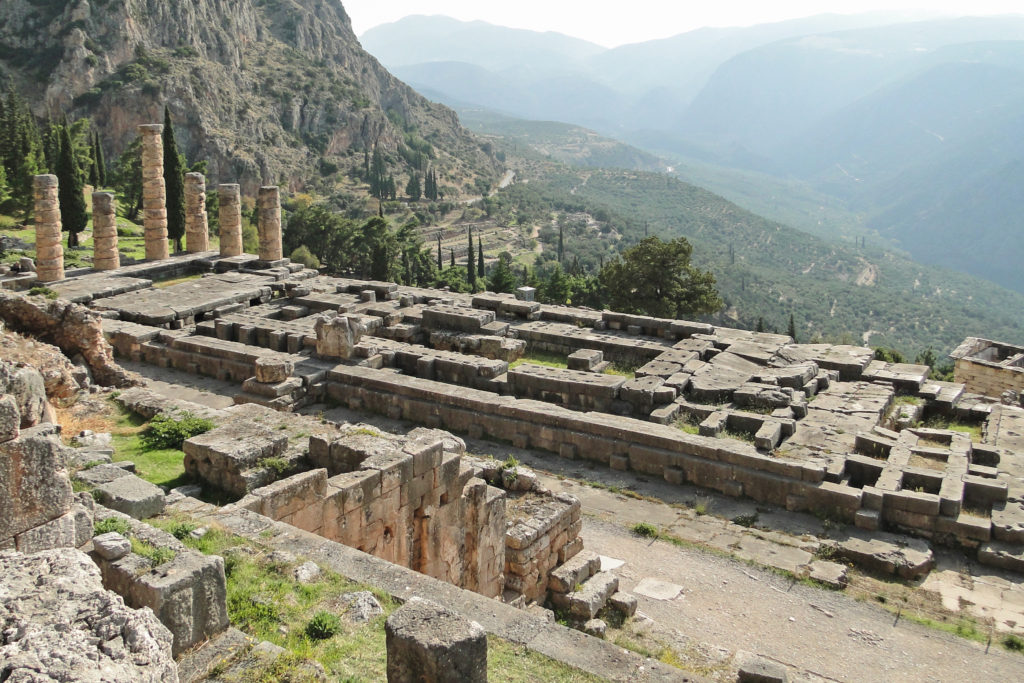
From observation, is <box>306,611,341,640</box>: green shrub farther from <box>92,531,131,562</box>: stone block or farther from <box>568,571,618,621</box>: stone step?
<box>568,571,618,621</box>: stone step

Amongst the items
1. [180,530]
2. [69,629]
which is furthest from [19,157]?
[69,629]

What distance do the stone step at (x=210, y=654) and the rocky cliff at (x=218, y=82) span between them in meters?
71.0

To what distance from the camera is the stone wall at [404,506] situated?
9.92 m

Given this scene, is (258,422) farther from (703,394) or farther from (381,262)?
(381,262)

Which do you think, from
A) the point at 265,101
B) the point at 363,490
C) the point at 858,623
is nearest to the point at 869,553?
the point at 858,623

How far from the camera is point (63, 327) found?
16469mm

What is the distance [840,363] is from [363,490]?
47.3 ft

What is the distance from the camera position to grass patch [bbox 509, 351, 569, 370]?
21.3 m

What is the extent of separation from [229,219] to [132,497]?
24284 millimetres

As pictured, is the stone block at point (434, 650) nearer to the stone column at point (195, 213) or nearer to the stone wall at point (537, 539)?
the stone wall at point (537, 539)

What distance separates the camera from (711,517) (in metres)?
13.9

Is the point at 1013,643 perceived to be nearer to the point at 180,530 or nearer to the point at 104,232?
the point at 180,530

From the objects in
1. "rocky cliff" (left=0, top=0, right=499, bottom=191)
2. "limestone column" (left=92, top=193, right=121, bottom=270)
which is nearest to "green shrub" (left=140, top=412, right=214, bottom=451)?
"limestone column" (left=92, top=193, right=121, bottom=270)

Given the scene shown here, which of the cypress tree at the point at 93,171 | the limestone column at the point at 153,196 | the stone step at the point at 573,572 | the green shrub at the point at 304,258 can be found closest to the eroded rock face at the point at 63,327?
the stone step at the point at 573,572
